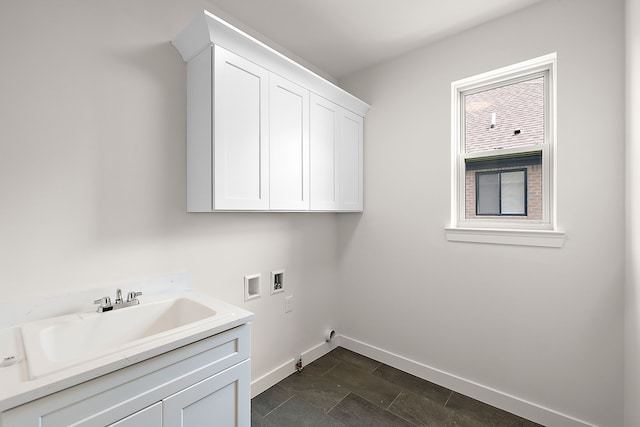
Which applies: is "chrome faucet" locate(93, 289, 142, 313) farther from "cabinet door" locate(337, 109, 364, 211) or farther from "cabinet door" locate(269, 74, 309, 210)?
"cabinet door" locate(337, 109, 364, 211)

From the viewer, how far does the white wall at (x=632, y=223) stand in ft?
4.19

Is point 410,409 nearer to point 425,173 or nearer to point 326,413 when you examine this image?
point 326,413

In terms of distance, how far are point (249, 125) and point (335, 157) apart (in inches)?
32.6

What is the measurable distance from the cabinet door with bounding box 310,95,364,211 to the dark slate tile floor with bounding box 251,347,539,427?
1.30 metres

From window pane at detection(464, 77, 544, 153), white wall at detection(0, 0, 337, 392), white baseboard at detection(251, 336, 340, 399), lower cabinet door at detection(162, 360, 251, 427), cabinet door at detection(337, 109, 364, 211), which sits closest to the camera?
lower cabinet door at detection(162, 360, 251, 427)

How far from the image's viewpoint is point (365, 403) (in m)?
1.95

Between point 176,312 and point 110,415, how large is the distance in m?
0.61

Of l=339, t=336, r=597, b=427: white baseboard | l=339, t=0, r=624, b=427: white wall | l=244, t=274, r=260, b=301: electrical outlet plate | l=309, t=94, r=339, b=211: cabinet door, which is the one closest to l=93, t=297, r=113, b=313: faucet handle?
l=244, t=274, r=260, b=301: electrical outlet plate

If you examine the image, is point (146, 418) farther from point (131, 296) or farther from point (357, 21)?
point (357, 21)

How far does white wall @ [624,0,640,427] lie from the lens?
1.28m

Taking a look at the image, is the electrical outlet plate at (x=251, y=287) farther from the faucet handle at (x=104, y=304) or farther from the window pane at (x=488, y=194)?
the window pane at (x=488, y=194)

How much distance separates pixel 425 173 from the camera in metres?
2.22

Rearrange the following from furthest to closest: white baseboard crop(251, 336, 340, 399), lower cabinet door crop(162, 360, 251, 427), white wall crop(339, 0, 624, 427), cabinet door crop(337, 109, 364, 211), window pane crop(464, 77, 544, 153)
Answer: cabinet door crop(337, 109, 364, 211), white baseboard crop(251, 336, 340, 399), window pane crop(464, 77, 544, 153), white wall crop(339, 0, 624, 427), lower cabinet door crop(162, 360, 251, 427)

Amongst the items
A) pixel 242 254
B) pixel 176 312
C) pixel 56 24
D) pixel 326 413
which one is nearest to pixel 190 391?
pixel 176 312
